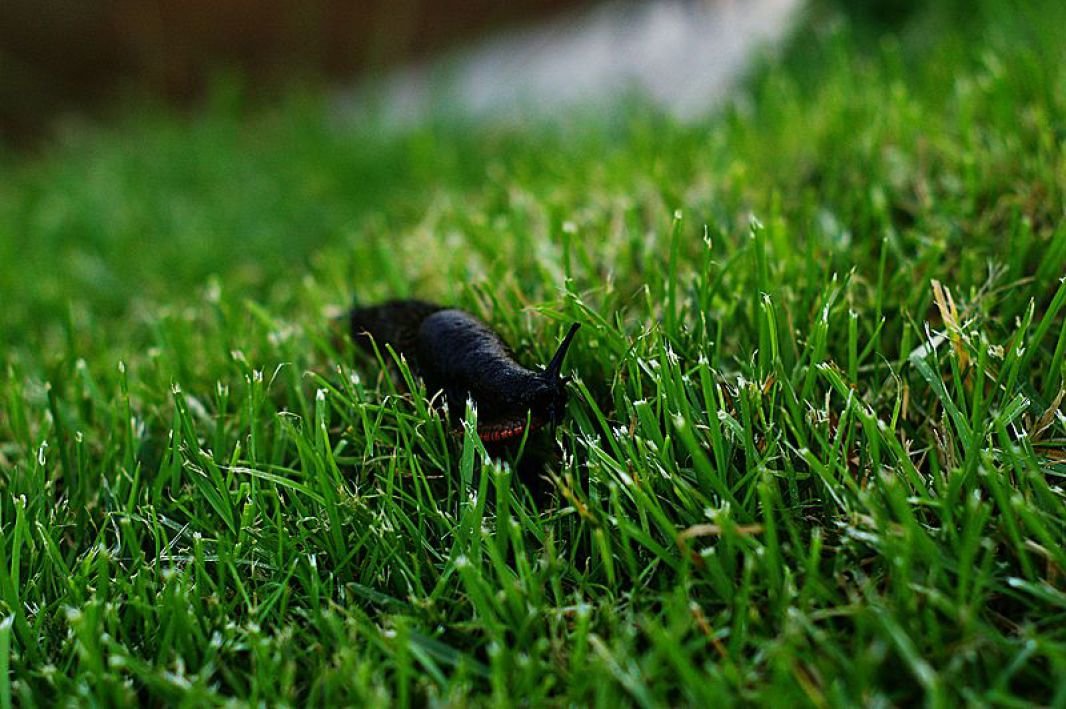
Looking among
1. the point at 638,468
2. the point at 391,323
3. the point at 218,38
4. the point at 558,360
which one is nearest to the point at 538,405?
the point at 558,360

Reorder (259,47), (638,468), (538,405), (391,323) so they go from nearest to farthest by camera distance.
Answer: (638,468)
(538,405)
(391,323)
(259,47)

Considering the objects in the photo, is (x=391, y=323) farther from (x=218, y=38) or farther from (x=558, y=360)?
(x=218, y=38)

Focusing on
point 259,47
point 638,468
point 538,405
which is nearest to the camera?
point 638,468

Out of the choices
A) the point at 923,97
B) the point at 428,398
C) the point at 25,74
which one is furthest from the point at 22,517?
the point at 25,74

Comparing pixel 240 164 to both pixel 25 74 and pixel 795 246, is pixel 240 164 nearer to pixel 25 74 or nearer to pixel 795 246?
pixel 25 74

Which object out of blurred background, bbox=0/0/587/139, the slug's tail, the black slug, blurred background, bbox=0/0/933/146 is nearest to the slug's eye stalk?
the black slug

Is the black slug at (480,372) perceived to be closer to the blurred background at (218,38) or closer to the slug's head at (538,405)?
the slug's head at (538,405)

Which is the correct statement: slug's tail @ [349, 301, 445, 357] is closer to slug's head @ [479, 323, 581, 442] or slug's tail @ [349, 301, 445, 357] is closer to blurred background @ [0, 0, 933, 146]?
slug's head @ [479, 323, 581, 442]

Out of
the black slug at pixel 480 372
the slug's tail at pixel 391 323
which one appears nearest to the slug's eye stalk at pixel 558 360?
the black slug at pixel 480 372
